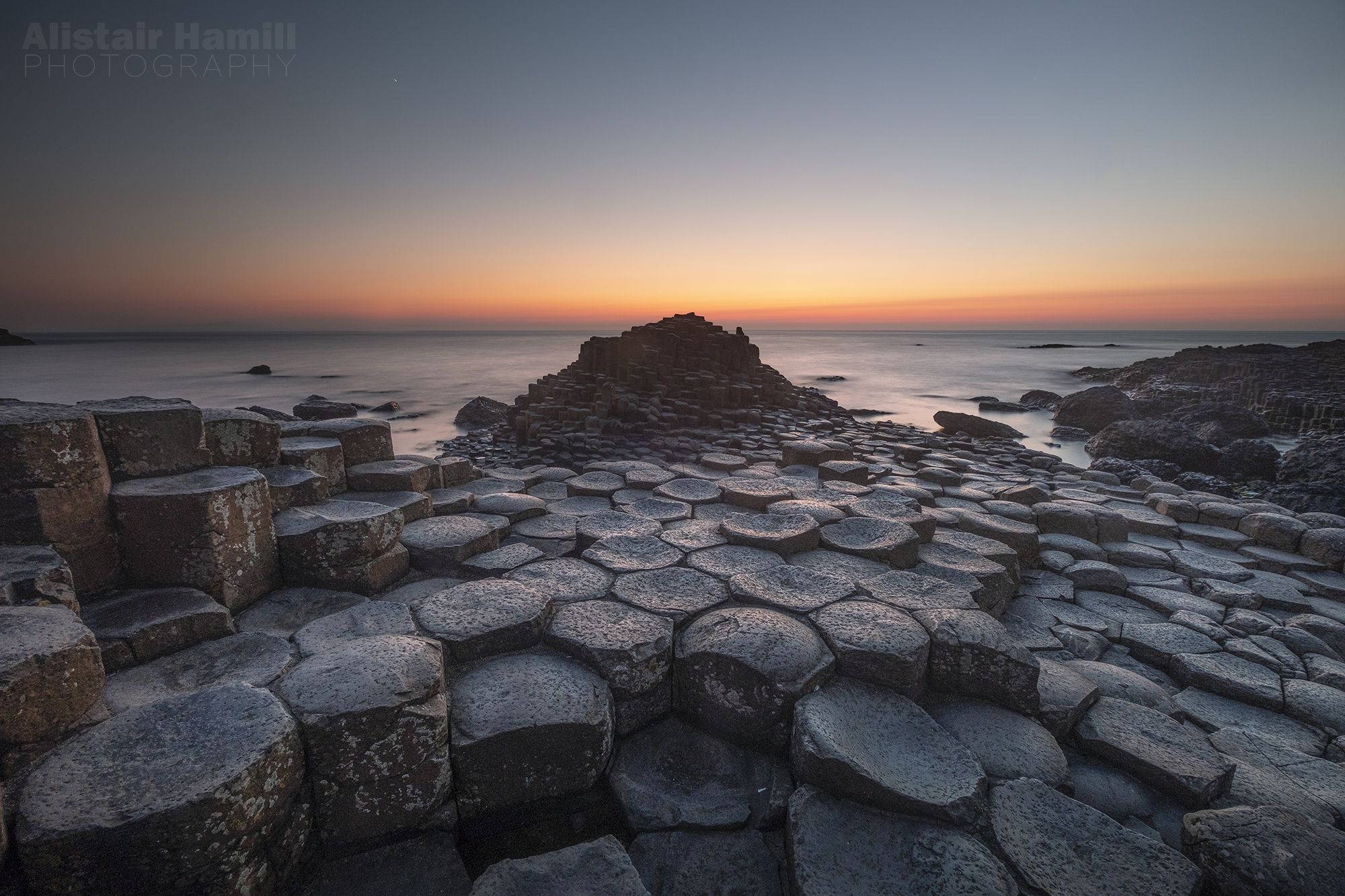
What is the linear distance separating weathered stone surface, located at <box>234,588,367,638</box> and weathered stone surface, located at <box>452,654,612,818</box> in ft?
2.81

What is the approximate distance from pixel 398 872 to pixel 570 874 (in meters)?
0.53

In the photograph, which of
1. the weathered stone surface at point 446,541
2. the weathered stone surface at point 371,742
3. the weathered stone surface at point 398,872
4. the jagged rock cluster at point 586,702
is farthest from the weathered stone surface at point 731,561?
the weathered stone surface at point 398,872

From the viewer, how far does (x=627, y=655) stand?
209 centimetres

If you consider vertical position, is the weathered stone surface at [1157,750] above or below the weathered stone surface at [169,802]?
below

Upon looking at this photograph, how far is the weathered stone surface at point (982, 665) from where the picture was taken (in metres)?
2.13

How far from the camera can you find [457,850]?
1.74 metres

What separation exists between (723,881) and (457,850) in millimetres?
861

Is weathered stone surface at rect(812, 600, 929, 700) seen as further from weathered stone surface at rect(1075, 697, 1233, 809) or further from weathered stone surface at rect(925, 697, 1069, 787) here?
weathered stone surface at rect(1075, 697, 1233, 809)

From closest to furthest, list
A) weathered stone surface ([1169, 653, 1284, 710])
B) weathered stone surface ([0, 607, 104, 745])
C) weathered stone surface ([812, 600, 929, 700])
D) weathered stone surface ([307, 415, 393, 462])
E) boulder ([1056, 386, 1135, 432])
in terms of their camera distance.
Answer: weathered stone surface ([0, 607, 104, 745])
weathered stone surface ([812, 600, 929, 700])
weathered stone surface ([1169, 653, 1284, 710])
weathered stone surface ([307, 415, 393, 462])
boulder ([1056, 386, 1135, 432])

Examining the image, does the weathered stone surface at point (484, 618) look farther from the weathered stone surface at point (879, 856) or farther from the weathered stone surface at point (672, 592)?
the weathered stone surface at point (879, 856)

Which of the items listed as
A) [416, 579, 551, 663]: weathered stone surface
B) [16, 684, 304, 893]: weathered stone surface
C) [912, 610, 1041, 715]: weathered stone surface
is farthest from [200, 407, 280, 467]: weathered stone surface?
[912, 610, 1041, 715]: weathered stone surface

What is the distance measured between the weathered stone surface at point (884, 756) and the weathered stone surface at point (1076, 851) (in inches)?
4.6

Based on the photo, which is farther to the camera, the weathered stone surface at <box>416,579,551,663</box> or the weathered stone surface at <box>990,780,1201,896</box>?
the weathered stone surface at <box>416,579,551,663</box>

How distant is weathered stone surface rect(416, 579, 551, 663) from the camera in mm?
2117
